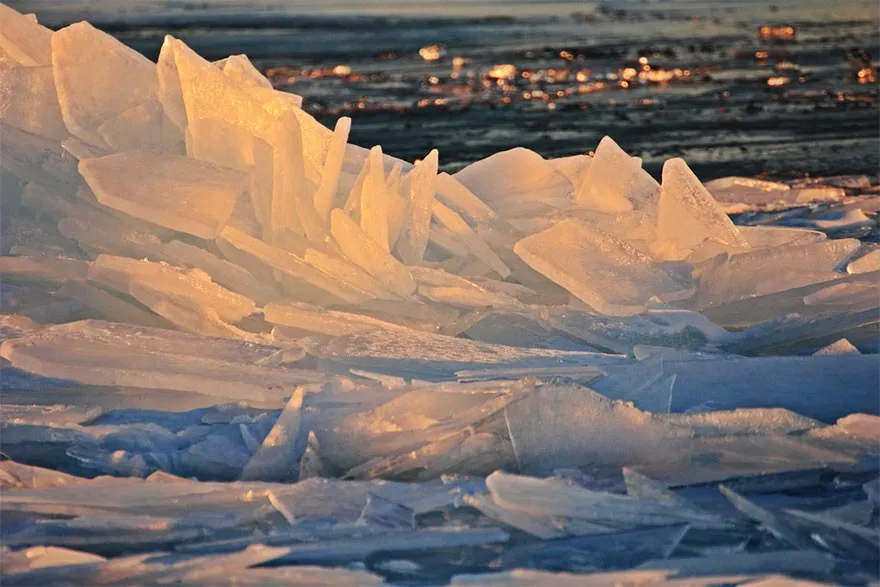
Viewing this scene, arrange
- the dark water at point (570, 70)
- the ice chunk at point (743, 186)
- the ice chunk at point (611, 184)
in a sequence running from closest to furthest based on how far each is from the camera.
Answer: the ice chunk at point (611, 184) → the ice chunk at point (743, 186) → the dark water at point (570, 70)

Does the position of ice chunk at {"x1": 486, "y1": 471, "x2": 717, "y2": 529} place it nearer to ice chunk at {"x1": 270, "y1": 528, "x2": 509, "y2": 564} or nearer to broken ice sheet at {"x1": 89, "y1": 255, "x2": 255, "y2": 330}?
ice chunk at {"x1": 270, "y1": 528, "x2": 509, "y2": 564}

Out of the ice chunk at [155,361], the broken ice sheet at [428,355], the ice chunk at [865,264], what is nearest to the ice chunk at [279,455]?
the ice chunk at [155,361]

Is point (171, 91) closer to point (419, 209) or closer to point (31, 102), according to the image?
point (31, 102)

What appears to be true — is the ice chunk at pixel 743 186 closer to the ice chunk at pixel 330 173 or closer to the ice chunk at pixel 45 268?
the ice chunk at pixel 330 173

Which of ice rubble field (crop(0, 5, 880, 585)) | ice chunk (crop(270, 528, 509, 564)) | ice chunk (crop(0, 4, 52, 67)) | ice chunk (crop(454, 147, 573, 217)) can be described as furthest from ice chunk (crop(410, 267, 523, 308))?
ice chunk (crop(0, 4, 52, 67))

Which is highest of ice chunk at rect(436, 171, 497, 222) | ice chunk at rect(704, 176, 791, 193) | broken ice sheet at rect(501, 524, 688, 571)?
ice chunk at rect(436, 171, 497, 222)

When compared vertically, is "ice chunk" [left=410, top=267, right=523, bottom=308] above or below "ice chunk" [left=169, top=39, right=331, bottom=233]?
below
